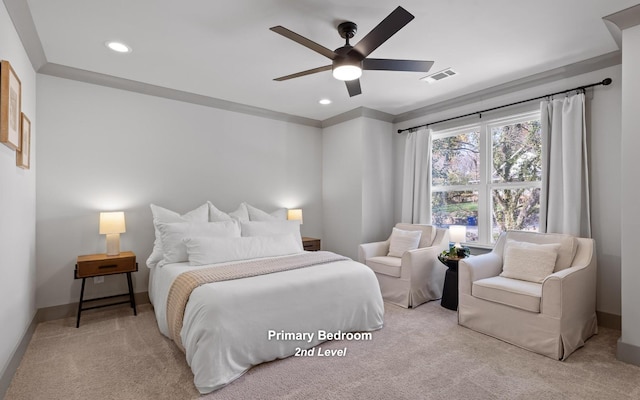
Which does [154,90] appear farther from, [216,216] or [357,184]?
[357,184]

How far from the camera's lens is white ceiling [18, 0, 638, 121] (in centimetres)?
234

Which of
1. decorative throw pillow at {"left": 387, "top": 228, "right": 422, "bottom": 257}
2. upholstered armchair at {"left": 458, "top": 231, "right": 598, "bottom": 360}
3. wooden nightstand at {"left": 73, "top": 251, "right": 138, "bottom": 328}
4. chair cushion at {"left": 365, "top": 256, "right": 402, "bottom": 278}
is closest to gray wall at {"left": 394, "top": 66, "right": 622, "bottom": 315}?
upholstered armchair at {"left": 458, "top": 231, "right": 598, "bottom": 360}

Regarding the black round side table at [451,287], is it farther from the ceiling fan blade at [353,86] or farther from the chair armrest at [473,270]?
the ceiling fan blade at [353,86]

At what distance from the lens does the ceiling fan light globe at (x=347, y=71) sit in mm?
2508

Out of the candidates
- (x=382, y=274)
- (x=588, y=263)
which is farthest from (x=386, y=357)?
(x=588, y=263)

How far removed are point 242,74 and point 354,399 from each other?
321cm

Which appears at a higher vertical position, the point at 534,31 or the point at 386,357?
the point at 534,31

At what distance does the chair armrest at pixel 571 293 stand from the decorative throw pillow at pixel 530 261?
188 mm

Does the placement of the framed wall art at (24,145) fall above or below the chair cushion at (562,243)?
above

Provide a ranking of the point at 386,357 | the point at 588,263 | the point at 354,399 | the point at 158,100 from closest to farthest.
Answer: the point at 354,399 → the point at 386,357 → the point at 588,263 → the point at 158,100

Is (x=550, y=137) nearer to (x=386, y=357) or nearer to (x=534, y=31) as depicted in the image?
(x=534, y=31)

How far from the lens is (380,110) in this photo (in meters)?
4.97

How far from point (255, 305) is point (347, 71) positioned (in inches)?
75.7

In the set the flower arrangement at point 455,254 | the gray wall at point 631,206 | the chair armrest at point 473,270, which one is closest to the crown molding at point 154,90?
the flower arrangement at point 455,254
